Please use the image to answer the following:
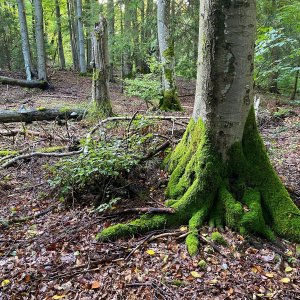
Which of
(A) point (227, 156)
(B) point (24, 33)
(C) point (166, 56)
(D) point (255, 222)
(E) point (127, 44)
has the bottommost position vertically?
(D) point (255, 222)

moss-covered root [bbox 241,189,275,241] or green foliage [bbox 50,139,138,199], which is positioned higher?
green foliage [bbox 50,139,138,199]

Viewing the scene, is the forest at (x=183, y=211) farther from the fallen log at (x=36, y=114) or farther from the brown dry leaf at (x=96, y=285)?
the fallen log at (x=36, y=114)

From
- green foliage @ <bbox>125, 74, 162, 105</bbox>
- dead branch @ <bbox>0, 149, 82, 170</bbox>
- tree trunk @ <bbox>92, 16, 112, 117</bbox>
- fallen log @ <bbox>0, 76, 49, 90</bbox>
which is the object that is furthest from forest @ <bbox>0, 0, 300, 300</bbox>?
fallen log @ <bbox>0, 76, 49, 90</bbox>

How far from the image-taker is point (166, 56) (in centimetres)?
1045

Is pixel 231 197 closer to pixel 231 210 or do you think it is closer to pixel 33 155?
pixel 231 210

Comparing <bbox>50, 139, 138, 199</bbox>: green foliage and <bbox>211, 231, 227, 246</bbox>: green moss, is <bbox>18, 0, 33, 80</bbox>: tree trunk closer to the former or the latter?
<bbox>50, 139, 138, 199</bbox>: green foliage

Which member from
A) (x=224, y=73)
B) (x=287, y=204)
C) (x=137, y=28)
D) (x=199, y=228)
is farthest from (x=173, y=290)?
(x=137, y=28)

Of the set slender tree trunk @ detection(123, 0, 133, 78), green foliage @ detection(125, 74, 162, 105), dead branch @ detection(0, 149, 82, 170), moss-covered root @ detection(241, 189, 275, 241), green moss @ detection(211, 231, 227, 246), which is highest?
slender tree trunk @ detection(123, 0, 133, 78)

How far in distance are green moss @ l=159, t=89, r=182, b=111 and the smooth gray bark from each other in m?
6.77

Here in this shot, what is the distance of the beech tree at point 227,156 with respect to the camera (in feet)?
11.0

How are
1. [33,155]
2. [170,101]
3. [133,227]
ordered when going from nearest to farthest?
[133,227]
[33,155]
[170,101]

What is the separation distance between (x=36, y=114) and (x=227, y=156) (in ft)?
22.1

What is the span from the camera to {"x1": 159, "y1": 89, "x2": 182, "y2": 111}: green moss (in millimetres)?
10516

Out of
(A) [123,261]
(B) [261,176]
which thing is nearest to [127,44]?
(B) [261,176]
